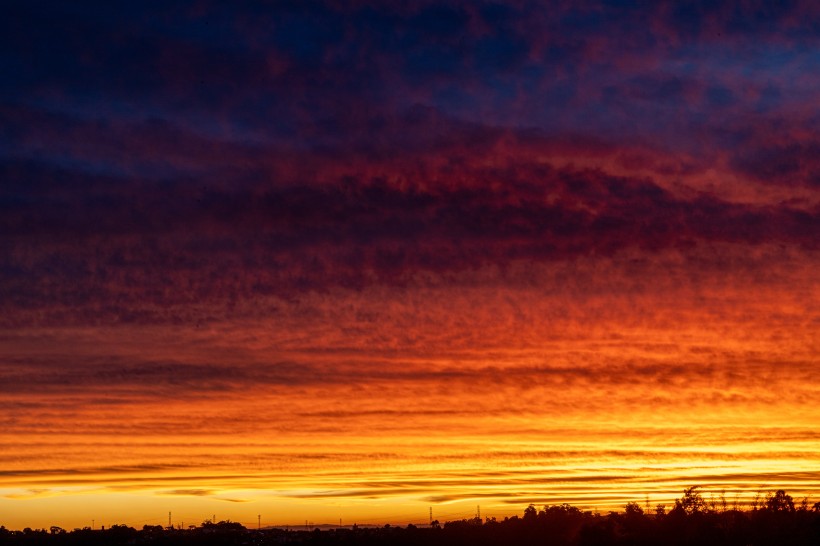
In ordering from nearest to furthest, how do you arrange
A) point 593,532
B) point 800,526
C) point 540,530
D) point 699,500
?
1. point 800,526
2. point 593,532
3. point 699,500
4. point 540,530

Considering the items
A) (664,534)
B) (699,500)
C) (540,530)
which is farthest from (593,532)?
(540,530)

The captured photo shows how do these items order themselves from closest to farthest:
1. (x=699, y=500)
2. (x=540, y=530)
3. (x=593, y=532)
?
(x=593, y=532), (x=699, y=500), (x=540, y=530)

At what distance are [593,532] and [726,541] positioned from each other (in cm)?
2050

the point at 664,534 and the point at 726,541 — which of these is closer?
the point at 726,541

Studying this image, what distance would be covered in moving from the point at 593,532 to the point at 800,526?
28591 mm

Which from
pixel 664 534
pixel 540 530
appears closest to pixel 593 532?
pixel 664 534

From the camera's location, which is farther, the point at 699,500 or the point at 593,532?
the point at 699,500

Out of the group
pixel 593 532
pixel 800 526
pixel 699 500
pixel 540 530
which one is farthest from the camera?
pixel 540 530

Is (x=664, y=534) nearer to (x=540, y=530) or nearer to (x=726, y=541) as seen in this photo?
(x=726, y=541)

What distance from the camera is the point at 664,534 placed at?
160 meters

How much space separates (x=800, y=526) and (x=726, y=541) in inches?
365

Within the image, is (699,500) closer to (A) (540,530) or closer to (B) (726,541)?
(B) (726,541)

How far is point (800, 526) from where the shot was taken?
14438 cm

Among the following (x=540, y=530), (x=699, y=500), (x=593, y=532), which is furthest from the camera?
(x=540, y=530)
